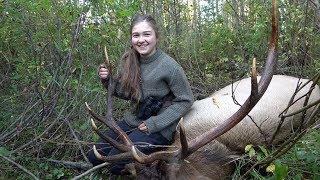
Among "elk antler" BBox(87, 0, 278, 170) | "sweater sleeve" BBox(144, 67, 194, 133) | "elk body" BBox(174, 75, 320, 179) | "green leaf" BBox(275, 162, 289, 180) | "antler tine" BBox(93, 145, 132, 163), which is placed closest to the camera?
"green leaf" BBox(275, 162, 289, 180)

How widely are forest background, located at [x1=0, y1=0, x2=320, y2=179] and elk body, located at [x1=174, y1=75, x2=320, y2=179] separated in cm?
25

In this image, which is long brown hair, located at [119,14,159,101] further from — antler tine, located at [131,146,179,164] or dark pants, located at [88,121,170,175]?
antler tine, located at [131,146,179,164]

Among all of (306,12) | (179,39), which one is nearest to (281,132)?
(306,12)

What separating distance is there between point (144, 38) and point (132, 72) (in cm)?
31

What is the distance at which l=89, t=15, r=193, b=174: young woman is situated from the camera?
386cm

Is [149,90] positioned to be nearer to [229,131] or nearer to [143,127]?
[143,127]

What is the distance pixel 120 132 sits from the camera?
367 cm

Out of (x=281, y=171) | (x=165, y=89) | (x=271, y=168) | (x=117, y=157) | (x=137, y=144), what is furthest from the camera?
(x=165, y=89)

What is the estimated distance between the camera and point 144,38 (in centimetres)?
404

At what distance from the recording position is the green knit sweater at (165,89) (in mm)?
3844

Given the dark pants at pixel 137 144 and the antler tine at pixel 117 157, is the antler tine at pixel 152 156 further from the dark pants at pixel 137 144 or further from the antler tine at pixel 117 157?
the dark pants at pixel 137 144

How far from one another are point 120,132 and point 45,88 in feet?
4.19

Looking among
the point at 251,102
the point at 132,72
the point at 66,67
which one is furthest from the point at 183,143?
the point at 66,67

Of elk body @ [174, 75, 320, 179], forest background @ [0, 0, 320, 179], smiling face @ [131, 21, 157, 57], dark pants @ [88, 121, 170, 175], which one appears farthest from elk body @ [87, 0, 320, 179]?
smiling face @ [131, 21, 157, 57]
